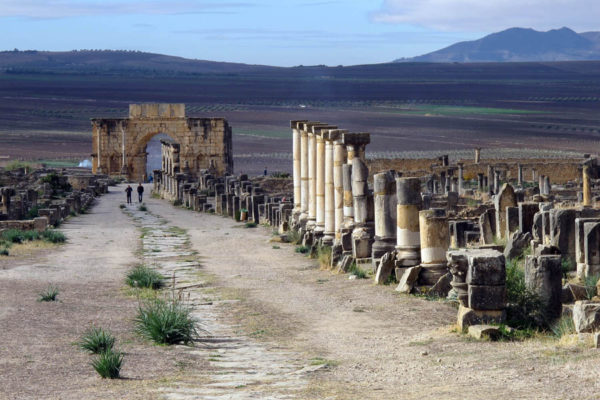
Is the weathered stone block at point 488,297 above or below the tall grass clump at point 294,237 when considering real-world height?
above

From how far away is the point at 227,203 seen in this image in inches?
1656

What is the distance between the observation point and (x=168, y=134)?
66375 mm

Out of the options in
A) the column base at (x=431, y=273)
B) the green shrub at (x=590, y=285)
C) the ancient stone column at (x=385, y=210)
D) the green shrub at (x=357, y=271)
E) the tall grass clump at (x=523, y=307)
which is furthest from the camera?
the ancient stone column at (x=385, y=210)

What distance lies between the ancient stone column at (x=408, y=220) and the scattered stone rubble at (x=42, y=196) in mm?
15384

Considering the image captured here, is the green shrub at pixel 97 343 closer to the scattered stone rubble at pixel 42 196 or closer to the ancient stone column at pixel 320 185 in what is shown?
the ancient stone column at pixel 320 185

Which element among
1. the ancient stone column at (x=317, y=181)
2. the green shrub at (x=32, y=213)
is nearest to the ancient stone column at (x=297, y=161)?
the ancient stone column at (x=317, y=181)

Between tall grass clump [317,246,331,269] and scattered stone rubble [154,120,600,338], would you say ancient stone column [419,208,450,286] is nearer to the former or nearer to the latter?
scattered stone rubble [154,120,600,338]

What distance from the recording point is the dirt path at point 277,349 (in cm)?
1105

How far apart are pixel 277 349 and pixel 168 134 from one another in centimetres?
5355

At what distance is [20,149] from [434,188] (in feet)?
221

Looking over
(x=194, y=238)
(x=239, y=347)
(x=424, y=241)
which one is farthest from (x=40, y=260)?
(x=239, y=347)

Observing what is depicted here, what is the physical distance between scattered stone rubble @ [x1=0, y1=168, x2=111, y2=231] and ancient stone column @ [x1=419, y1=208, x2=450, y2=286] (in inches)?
652

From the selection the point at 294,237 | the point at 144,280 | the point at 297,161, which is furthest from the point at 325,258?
the point at 297,161

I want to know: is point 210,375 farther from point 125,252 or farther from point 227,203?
point 227,203
